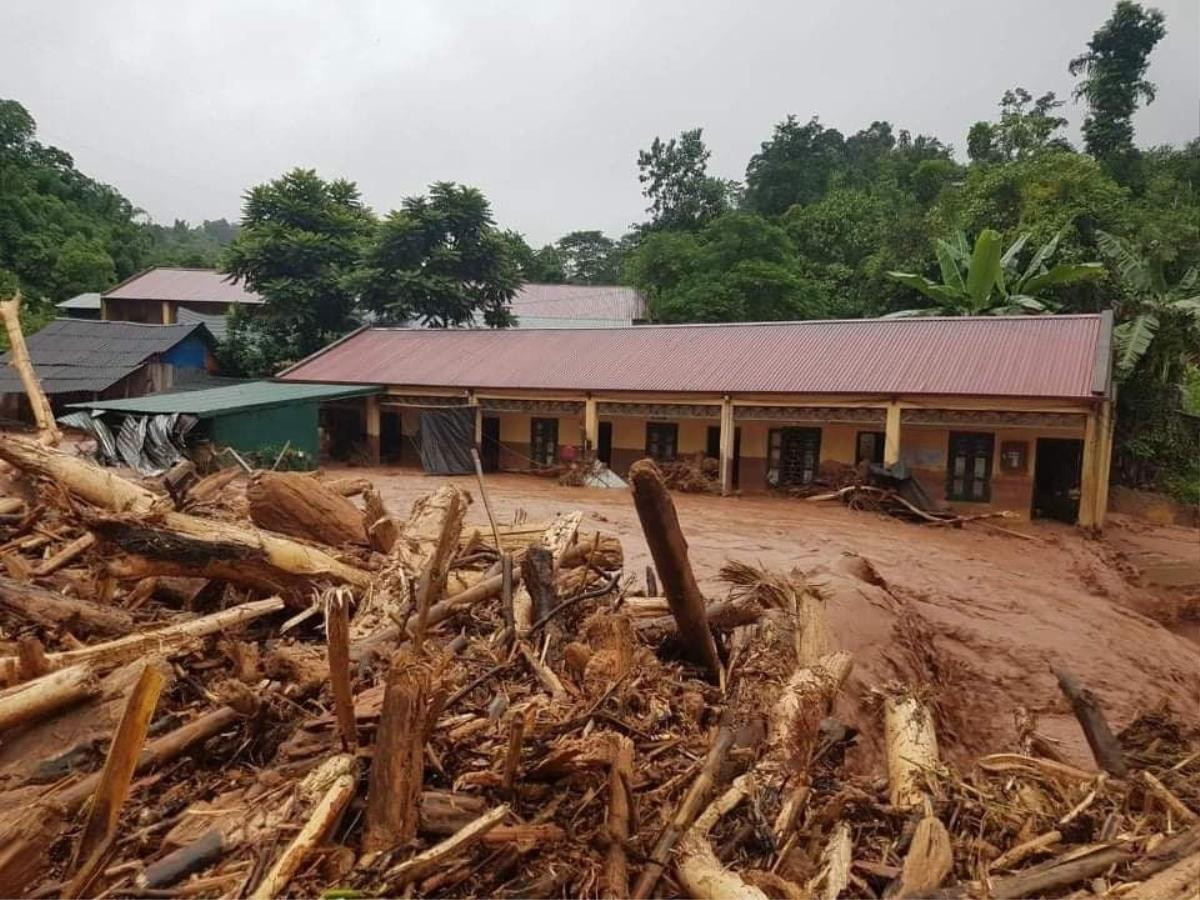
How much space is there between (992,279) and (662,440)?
9.85 m

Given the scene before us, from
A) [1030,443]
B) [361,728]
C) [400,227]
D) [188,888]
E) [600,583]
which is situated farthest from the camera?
[400,227]

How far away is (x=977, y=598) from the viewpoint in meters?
9.39

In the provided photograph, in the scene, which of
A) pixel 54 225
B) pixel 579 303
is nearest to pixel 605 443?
pixel 579 303

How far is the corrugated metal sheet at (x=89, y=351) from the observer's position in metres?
22.5

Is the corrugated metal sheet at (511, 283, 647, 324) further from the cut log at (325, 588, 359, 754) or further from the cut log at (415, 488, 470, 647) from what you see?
the cut log at (325, 588, 359, 754)

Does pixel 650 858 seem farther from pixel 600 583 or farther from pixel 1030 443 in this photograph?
pixel 1030 443

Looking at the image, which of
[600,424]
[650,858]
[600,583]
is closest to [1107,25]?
[600,424]

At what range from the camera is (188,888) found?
228cm

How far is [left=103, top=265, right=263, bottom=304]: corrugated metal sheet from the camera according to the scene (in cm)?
3569

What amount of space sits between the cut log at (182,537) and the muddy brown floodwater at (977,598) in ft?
7.13

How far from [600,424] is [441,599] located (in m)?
15.2

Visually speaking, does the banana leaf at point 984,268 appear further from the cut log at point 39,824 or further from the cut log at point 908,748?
the cut log at point 39,824

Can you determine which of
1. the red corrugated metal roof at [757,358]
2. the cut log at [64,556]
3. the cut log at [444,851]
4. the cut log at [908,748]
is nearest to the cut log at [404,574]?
the cut log at [444,851]

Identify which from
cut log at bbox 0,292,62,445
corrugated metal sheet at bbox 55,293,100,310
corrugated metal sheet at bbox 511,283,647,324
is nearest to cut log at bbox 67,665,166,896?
cut log at bbox 0,292,62,445
